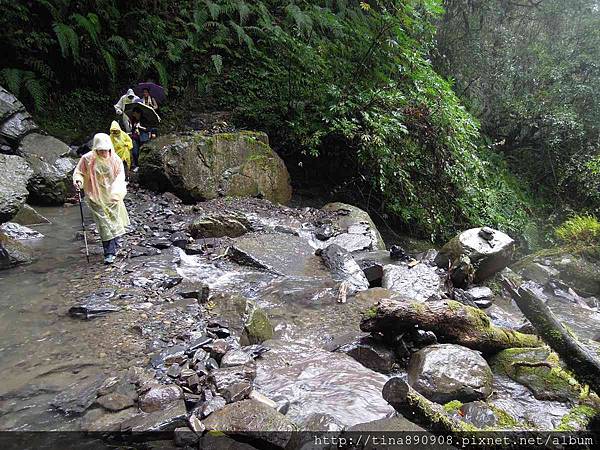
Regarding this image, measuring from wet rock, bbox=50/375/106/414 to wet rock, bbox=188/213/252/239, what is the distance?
448cm

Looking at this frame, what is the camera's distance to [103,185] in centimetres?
621

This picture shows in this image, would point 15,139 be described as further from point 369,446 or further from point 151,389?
point 369,446

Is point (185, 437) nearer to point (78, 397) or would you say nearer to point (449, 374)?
point (78, 397)

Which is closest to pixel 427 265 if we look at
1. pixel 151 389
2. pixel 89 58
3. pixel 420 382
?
pixel 420 382

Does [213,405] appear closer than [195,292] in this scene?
Yes

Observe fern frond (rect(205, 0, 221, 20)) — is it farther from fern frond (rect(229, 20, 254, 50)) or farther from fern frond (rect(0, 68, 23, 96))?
fern frond (rect(0, 68, 23, 96))

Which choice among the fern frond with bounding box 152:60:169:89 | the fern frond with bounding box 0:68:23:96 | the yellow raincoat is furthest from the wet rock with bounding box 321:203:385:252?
the fern frond with bounding box 0:68:23:96

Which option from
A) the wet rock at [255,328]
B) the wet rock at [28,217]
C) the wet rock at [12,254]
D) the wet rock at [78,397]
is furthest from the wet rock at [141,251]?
the wet rock at [78,397]

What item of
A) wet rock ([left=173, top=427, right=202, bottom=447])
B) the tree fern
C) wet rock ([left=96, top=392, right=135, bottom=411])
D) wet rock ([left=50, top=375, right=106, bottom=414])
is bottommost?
wet rock ([left=50, top=375, right=106, bottom=414])

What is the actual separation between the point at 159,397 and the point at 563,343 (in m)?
3.16

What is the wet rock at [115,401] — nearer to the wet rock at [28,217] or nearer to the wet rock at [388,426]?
the wet rock at [388,426]

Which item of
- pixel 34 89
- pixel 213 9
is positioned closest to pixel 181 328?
pixel 34 89

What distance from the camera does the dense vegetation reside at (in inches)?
419

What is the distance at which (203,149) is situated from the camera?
10.0 metres
